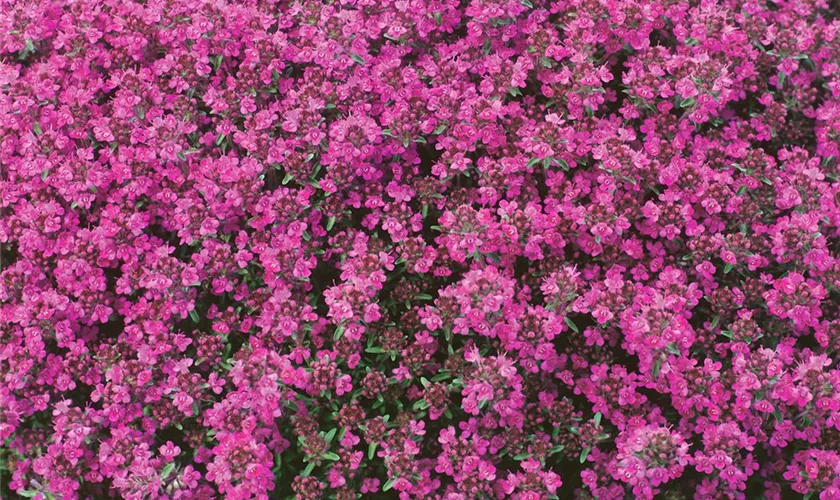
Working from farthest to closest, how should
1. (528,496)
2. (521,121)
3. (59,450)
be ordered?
(521,121) < (59,450) < (528,496)

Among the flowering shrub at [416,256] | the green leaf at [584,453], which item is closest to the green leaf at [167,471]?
the flowering shrub at [416,256]

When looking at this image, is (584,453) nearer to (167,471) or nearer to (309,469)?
(309,469)

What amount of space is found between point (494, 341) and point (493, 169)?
0.69 metres

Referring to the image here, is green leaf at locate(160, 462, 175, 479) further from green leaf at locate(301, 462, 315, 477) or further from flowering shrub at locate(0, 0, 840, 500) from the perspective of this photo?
green leaf at locate(301, 462, 315, 477)

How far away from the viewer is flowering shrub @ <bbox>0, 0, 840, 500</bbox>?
2820 mm

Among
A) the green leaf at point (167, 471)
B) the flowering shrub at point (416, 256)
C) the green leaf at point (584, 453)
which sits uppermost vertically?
the flowering shrub at point (416, 256)

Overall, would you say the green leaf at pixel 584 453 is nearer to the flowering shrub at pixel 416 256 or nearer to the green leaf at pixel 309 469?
the flowering shrub at pixel 416 256

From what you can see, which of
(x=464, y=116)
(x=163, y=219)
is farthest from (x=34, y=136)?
(x=464, y=116)

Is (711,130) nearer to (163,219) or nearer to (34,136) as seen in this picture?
(163,219)

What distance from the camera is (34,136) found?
3248 millimetres

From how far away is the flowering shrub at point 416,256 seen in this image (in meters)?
2.82

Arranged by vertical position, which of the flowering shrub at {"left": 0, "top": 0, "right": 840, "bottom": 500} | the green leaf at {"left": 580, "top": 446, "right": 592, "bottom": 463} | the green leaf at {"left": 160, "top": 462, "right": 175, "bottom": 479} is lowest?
the green leaf at {"left": 160, "top": 462, "right": 175, "bottom": 479}

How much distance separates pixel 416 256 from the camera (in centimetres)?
299

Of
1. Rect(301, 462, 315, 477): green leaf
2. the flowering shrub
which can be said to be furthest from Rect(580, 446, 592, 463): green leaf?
Rect(301, 462, 315, 477): green leaf
